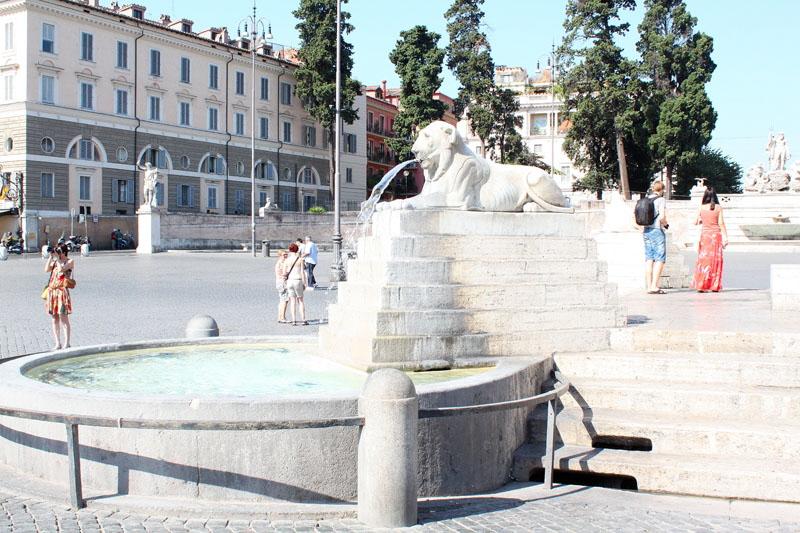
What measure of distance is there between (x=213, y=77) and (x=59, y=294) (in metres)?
48.0

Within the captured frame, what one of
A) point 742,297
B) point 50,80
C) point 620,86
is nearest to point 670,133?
point 620,86

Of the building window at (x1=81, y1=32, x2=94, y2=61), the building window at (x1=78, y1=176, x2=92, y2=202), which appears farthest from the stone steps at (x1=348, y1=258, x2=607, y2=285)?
the building window at (x1=81, y1=32, x2=94, y2=61)

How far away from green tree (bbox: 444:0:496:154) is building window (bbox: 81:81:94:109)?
23.3 m

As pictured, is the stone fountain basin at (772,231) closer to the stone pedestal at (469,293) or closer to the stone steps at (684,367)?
the stone pedestal at (469,293)

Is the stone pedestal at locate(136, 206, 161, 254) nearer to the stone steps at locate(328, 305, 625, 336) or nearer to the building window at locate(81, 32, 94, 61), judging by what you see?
the building window at locate(81, 32, 94, 61)

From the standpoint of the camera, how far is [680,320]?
26.3ft

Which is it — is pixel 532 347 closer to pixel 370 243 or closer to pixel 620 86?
pixel 370 243

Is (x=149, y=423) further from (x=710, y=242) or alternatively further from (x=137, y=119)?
(x=137, y=119)

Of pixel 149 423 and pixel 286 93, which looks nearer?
pixel 149 423

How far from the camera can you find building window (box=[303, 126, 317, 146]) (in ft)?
209

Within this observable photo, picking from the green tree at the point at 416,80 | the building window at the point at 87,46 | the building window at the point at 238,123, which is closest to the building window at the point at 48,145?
the building window at the point at 87,46

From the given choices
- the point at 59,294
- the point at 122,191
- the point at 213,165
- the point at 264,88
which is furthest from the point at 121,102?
the point at 59,294

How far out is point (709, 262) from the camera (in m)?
12.1

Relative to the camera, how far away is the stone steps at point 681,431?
5.69 metres
